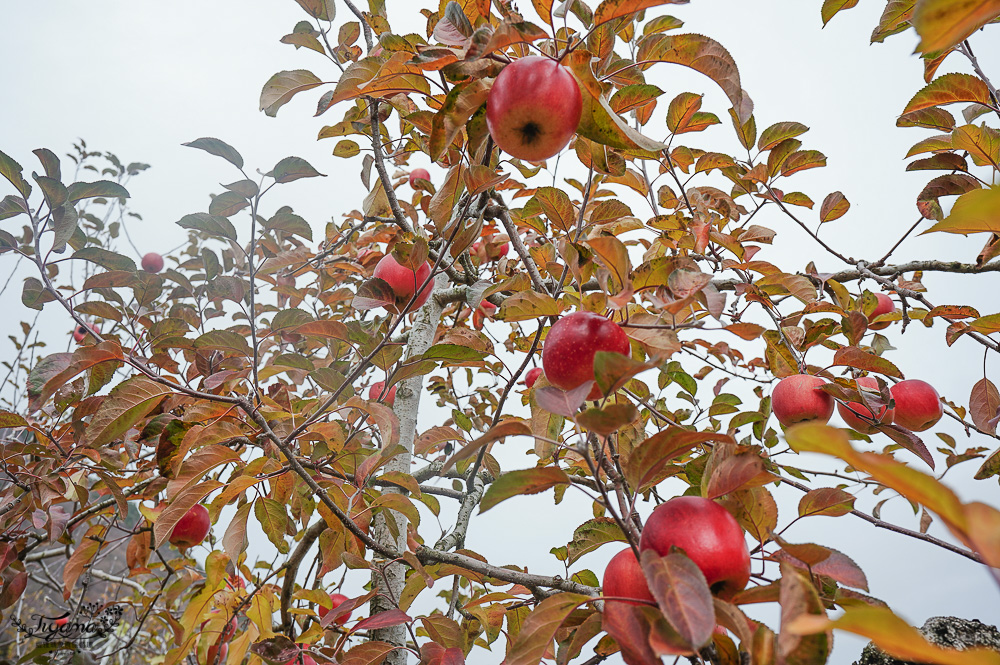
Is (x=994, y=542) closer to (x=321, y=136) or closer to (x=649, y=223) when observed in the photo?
(x=649, y=223)

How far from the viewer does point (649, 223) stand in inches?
49.6

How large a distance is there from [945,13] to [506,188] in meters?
1.12

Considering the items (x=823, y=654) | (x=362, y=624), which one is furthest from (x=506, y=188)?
(x=823, y=654)

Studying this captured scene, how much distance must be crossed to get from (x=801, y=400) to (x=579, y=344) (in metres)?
0.67

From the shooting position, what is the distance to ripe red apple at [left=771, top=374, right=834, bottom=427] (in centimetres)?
105

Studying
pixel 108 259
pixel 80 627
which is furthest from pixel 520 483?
pixel 80 627

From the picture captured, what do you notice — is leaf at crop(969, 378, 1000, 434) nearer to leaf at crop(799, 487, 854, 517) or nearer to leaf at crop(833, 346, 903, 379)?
leaf at crop(833, 346, 903, 379)

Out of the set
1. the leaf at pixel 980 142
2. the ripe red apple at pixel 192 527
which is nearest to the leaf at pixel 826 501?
the leaf at pixel 980 142

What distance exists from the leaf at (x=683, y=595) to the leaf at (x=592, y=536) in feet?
0.79

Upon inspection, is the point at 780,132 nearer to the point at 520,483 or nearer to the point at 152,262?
the point at 520,483

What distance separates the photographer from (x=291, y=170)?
999mm

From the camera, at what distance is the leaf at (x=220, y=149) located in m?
0.90

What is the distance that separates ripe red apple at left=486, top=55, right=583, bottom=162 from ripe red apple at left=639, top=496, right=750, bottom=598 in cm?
48

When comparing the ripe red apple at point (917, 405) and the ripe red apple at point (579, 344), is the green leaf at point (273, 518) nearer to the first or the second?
the ripe red apple at point (579, 344)
